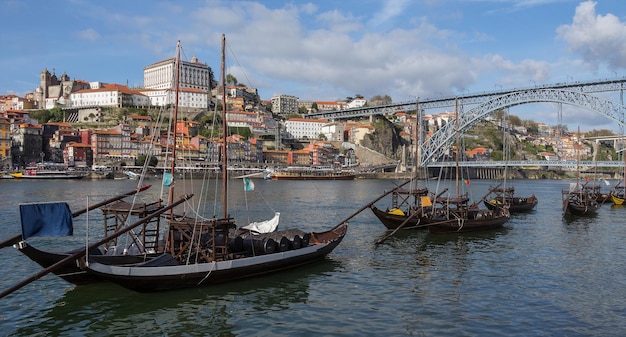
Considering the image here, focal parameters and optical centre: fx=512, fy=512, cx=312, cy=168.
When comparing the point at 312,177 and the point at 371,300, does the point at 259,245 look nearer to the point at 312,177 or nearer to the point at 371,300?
the point at 371,300

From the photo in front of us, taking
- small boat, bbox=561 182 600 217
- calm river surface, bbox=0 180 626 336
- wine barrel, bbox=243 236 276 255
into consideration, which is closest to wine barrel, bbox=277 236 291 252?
wine barrel, bbox=243 236 276 255

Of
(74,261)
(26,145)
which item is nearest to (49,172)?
(26,145)

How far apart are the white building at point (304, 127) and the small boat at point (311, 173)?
82.4ft

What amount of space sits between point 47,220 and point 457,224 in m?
18.0

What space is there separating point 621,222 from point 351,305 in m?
26.0

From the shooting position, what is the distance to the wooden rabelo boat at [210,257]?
39.8 ft

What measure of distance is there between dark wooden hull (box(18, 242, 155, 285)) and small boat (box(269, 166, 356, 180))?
79018 millimetres

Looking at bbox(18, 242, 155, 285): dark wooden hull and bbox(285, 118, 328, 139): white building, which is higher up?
bbox(285, 118, 328, 139): white building

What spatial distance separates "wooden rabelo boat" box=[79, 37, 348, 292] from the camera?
12.1 m

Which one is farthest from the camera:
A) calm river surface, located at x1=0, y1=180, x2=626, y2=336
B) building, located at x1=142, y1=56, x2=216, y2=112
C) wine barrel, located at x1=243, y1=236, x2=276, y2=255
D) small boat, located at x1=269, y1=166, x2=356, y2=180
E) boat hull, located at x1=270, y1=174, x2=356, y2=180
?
building, located at x1=142, y1=56, x2=216, y2=112

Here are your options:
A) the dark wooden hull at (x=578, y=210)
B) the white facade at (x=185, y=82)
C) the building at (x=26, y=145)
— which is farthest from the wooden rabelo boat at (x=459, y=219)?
the white facade at (x=185, y=82)

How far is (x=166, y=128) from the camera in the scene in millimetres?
106312

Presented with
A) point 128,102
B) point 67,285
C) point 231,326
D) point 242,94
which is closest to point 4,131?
point 128,102

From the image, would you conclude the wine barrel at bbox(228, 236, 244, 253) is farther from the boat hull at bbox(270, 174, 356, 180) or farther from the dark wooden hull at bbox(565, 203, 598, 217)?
the boat hull at bbox(270, 174, 356, 180)
